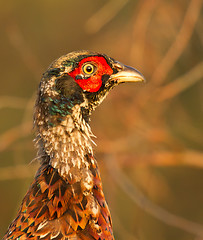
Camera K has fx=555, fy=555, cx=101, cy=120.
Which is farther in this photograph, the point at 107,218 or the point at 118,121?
the point at 118,121

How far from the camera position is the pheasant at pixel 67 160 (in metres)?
2.99

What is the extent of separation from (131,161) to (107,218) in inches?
87.5

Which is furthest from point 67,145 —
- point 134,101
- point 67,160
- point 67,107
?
point 134,101

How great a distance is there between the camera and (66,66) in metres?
3.18

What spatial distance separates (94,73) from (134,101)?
207cm

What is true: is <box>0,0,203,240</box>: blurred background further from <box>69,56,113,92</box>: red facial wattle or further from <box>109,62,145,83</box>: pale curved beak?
<box>109,62,145,83</box>: pale curved beak

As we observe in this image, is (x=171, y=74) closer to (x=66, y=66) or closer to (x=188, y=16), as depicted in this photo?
(x=188, y=16)

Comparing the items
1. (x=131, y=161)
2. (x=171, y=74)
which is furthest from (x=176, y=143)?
(x=171, y=74)

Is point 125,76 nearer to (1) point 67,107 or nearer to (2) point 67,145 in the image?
(1) point 67,107

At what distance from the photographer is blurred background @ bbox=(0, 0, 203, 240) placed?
16.2 ft

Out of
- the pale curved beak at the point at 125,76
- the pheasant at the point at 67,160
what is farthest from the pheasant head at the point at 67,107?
the pale curved beak at the point at 125,76

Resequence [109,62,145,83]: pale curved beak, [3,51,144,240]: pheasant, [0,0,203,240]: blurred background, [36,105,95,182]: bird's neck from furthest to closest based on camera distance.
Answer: [0,0,203,240]: blurred background → [109,62,145,83]: pale curved beak → [36,105,95,182]: bird's neck → [3,51,144,240]: pheasant

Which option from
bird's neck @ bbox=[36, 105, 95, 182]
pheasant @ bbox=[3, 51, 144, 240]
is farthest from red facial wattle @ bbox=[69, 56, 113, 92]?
bird's neck @ bbox=[36, 105, 95, 182]

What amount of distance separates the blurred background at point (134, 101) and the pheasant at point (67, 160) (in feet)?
0.68
